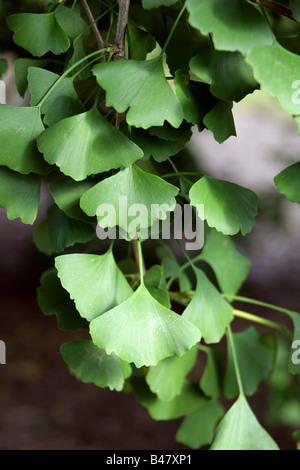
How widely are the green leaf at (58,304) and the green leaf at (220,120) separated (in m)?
0.21

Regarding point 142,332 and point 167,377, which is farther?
point 167,377

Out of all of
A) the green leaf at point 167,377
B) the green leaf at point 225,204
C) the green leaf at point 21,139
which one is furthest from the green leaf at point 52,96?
the green leaf at point 167,377

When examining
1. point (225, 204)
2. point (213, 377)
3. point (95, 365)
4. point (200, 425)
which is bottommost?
point (200, 425)

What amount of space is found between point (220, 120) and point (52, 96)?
0.13 meters

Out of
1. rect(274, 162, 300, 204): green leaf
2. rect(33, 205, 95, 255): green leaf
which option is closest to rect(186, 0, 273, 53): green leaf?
rect(274, 162, 300, 204): green leaf

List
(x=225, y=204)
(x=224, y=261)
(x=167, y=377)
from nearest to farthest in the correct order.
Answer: (x=225, y=204)
(x=167, y=377)
(x=224, y=261)

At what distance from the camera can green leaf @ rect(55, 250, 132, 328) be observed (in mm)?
422

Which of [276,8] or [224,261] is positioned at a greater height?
[276,8]

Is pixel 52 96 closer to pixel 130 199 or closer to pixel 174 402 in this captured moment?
pixel 130 199

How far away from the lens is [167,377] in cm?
53

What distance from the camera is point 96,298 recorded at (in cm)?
43

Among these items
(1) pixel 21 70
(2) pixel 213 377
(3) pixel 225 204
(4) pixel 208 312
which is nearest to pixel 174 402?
(2) pixel 213 377

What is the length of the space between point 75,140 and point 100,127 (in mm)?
23
